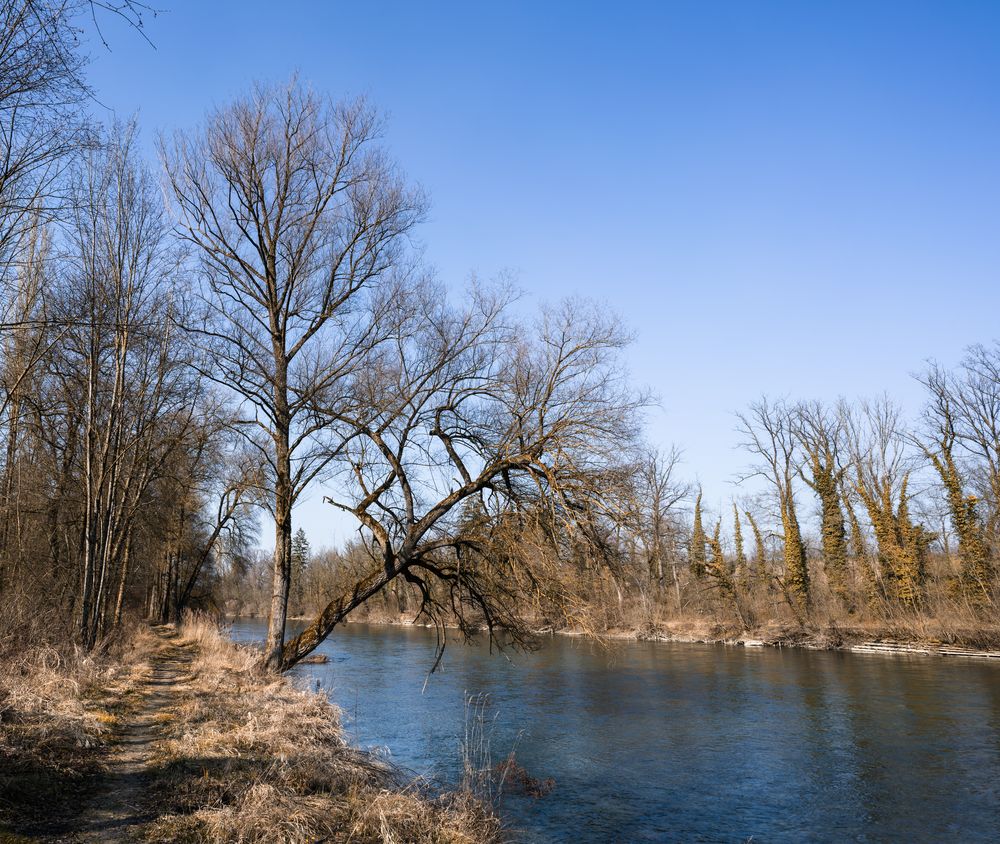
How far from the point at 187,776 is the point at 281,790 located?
969 mm

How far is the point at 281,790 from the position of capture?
6.41m

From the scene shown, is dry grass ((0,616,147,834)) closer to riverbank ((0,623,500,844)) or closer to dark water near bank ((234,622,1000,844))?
riverbank ((0,623,500,844))

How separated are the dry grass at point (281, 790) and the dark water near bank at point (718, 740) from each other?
6.55 feet

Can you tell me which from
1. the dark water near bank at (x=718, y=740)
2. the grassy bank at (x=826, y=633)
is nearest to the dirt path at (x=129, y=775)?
the dark water near bank at (x=718, y=740)

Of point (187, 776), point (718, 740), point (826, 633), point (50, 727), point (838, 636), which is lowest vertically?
point (718, 740)

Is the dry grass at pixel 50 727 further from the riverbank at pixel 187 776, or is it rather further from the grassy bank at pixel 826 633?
the grassy bank at pixel 826 633

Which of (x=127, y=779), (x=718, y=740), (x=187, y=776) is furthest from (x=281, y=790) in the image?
(x=718, y=740)

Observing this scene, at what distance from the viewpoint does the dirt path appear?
17.0ft

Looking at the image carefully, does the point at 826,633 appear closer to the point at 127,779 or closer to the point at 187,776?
the point at 187,776

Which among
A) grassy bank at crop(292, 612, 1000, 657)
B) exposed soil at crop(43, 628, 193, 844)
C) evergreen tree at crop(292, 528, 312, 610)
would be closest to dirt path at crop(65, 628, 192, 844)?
exposed soil at crop(43, 628, 193, 844)

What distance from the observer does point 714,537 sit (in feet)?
146

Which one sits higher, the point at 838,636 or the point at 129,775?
the point at 129,775

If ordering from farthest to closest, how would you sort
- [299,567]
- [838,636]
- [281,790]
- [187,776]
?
[299,567]
[838,636]
[187,776]
[281,790]

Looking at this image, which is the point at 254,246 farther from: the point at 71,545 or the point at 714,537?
the point at 714,537
